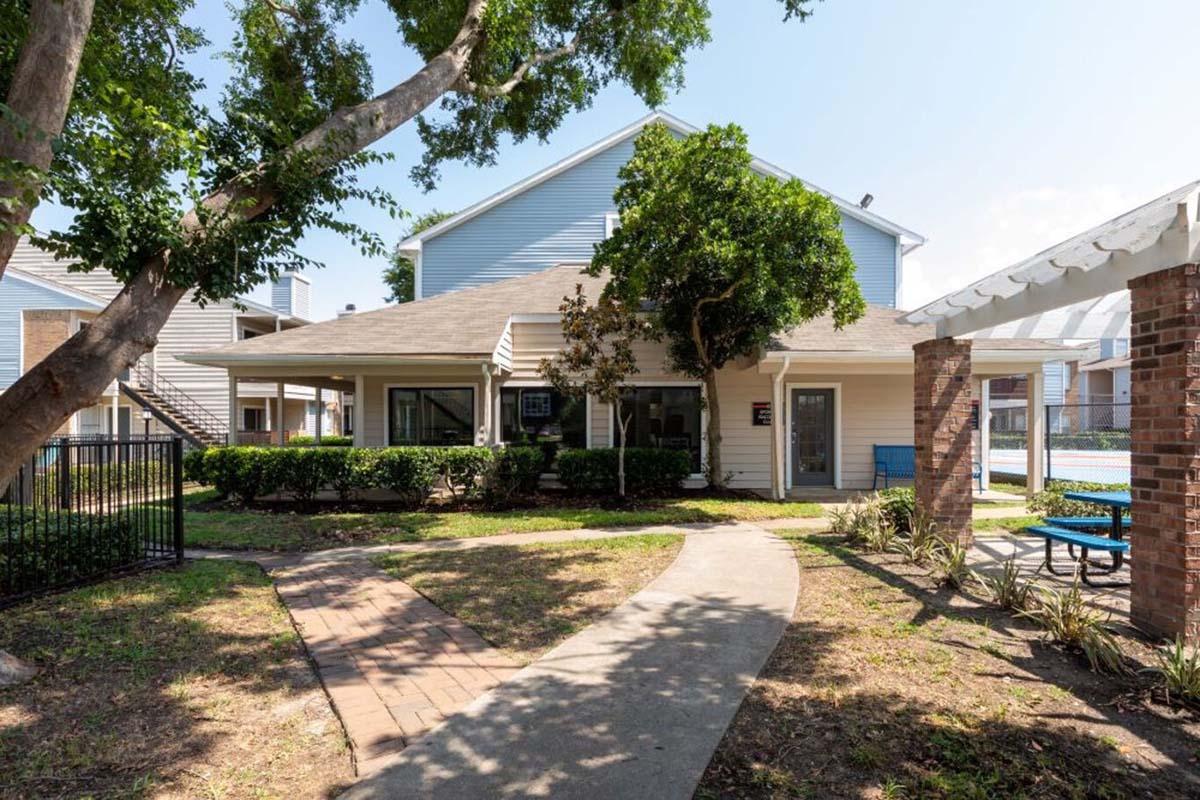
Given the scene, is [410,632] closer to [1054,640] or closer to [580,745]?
[580,745]

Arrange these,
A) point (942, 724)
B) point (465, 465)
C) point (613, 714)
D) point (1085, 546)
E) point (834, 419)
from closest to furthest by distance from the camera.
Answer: point (942, 724) → point (613, 714) → point (1085, 546) → point (465, 465) → point (834, 419)

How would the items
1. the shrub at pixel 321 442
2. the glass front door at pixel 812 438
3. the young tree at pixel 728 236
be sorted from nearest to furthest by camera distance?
the young tree at pixel 728 236 < the glass front door at pixel 812 438 < the shrub at pixel 321 442

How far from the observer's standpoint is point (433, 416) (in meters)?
13.3

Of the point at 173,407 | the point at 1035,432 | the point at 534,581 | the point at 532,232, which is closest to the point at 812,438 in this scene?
the point at 1035,432

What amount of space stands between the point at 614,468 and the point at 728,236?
4.77m

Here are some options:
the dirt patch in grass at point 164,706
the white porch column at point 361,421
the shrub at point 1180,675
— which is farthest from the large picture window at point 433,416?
the shrub at point 1180,675

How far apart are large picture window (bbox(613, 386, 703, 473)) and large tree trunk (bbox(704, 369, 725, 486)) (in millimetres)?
966

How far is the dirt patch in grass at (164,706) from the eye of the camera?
2805 millimetres

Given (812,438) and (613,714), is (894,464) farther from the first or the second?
(613,714)

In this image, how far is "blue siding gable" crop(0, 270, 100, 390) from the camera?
20938 mm

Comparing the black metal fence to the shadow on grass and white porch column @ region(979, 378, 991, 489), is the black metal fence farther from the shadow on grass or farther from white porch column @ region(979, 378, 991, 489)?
white porch column @ region(979, 378, 991, 489)

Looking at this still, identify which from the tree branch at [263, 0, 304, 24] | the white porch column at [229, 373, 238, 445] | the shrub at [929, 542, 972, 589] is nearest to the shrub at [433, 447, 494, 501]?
the white porch column at [229, 373, 238, 445]

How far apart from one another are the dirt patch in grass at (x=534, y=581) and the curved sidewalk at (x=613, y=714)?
0.31 meters

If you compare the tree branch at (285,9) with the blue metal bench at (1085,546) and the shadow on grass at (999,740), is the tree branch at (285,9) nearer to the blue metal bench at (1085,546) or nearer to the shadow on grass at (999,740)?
the shadow on grass at (999,740)
